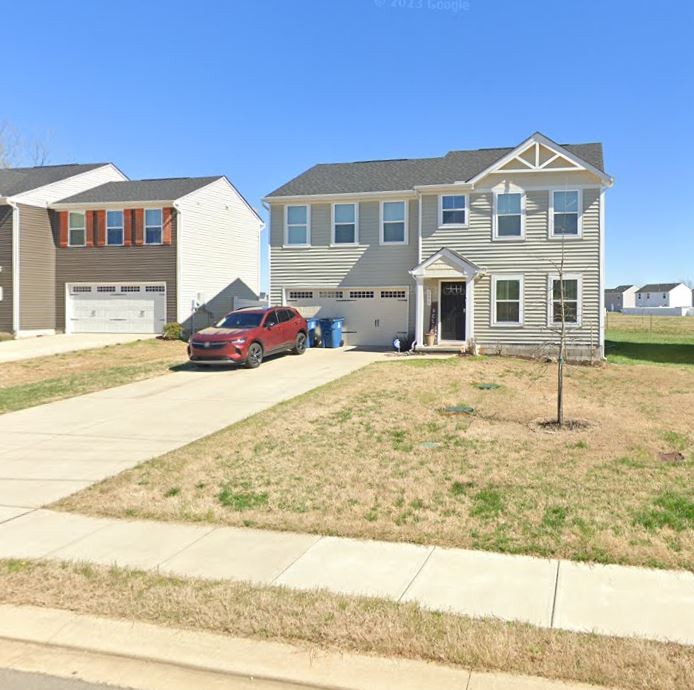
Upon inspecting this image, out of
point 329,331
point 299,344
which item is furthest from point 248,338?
point 329,331

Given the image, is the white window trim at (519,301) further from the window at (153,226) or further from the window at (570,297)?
the window at (153,226)

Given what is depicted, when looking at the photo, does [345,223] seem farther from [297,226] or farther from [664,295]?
[664,295]

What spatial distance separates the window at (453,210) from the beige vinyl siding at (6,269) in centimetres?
1817

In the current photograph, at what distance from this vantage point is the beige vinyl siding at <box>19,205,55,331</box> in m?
27.6

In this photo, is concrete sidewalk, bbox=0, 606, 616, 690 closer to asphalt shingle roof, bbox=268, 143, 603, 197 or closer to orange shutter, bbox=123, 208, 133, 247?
asphalt shingle roof, bbox=268, 143, 603, 197

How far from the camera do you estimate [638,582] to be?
495 cm

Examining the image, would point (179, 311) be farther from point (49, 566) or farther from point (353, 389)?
point (49, 566)

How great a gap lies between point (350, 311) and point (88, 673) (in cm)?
2134

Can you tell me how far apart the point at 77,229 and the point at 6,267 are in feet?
11.0

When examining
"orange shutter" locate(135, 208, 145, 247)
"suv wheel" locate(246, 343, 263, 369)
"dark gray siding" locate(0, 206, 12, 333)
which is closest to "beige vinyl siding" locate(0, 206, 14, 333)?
"dark gray siding" locate(0, 206, 12, 333)

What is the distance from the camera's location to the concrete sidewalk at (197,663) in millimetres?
3748

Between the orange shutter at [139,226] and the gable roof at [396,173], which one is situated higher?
the gable roof at [396,173]

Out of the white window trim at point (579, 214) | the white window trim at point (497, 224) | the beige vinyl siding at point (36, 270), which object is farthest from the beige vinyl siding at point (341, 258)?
the beige vinyl siding at point (36, 270)

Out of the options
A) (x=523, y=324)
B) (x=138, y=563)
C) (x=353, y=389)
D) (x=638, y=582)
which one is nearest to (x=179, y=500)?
(x=138, y=563)
